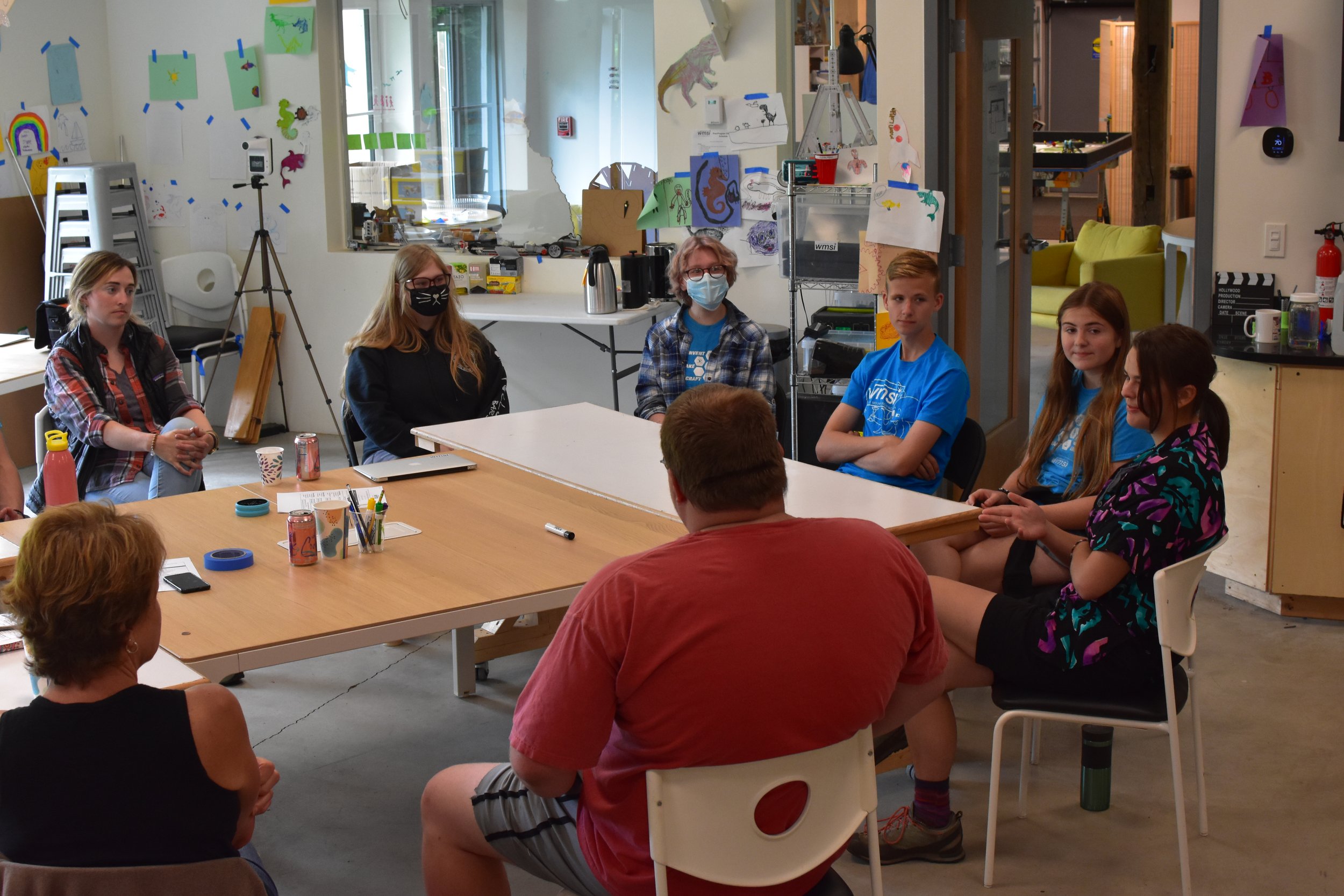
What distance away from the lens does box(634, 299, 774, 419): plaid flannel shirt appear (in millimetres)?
4043

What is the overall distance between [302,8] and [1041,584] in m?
4.98

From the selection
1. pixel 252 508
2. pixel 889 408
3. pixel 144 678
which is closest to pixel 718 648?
pixel 144 678

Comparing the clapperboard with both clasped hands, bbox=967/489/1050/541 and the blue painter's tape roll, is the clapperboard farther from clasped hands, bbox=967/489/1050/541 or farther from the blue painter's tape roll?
the blue painter's tape roll

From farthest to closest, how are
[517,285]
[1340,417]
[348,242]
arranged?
[348,242] < [517,285] < [1340,417]

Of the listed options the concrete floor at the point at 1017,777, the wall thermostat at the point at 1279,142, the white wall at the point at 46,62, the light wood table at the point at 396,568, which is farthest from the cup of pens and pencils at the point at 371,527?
the white wall at the point at 46,62

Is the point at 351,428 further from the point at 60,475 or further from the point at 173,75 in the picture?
the point at 173,75

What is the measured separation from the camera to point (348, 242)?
21.7 feet

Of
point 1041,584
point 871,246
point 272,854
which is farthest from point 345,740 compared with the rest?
point 871,246

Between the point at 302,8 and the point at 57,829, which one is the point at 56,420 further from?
the point at 302,8

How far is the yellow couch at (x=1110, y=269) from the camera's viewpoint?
7176 millimetres

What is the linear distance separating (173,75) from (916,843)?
5887mm

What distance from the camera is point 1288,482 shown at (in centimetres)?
386

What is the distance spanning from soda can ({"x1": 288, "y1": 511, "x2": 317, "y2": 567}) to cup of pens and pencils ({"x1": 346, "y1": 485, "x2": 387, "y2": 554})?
107 mm

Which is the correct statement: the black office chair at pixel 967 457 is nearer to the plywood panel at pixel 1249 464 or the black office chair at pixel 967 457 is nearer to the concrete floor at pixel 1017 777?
the concrete floor at pixel 1017 777
